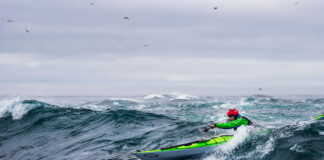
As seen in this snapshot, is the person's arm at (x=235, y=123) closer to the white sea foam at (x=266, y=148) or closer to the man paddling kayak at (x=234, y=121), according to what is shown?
the man paddling kayak at (x=234, y=121)

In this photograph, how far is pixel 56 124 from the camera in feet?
82.2

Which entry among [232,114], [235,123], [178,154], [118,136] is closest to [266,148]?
[235,123]

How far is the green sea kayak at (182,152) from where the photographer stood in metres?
11.8

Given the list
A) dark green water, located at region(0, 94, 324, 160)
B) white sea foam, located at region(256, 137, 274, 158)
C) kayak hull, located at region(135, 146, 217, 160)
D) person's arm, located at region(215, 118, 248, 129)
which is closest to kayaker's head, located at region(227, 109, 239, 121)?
person's arm, located at region(215, 118, 248, 129)

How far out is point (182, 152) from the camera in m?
12.1

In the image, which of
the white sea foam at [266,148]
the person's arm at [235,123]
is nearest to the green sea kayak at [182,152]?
the person's arm at [235,123]

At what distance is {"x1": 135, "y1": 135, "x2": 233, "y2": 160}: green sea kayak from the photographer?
11836 mm

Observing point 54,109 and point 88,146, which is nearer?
point 88,146

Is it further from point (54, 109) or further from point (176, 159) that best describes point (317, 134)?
point (54, 109)

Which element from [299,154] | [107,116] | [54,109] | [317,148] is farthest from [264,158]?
[54,109]

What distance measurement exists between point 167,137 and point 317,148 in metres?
7.34

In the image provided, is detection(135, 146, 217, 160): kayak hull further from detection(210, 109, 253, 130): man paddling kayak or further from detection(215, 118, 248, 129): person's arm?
detection(210, 109, 253, 130): man paddling kayak

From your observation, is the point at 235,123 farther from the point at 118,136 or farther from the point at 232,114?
the point at 118,136

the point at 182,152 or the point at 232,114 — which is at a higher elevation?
the point at 232,114
